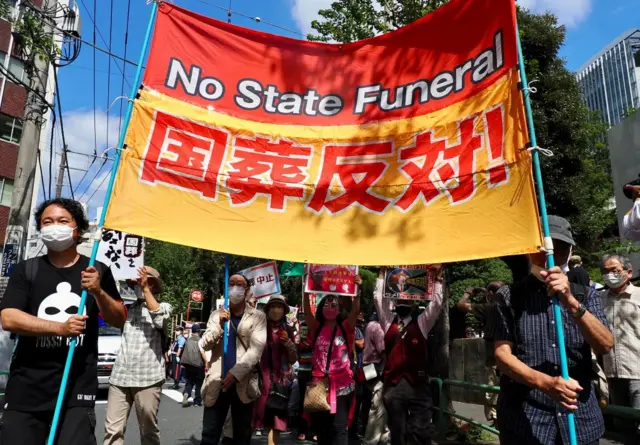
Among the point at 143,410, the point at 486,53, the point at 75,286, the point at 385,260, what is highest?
the point at 486,53

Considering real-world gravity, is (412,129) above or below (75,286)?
above

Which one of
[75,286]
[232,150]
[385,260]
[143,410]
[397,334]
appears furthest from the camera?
[397,334]

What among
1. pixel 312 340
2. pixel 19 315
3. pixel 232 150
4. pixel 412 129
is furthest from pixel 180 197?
pixel 312 340

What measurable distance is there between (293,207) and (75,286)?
162cm

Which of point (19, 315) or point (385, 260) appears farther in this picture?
point (385, 260)

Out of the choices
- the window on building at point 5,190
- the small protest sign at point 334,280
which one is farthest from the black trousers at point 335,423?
the window on building at point 5,190

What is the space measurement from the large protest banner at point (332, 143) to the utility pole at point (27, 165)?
643 cm

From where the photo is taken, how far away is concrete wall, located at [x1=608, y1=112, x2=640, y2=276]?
10.0m

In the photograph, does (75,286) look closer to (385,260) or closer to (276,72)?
(385,260)

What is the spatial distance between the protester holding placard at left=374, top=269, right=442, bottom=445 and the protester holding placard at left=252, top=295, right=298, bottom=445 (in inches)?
48.5

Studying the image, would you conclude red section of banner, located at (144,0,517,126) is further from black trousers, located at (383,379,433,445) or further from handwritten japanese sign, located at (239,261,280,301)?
handwritten japanese sign, located at (239,261,280,301)

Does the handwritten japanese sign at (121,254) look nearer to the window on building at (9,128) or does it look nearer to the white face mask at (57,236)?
the white face mask at (57,236)

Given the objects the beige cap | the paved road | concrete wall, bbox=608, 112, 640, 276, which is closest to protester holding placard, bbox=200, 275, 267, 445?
the beige cap

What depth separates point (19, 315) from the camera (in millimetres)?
3045
